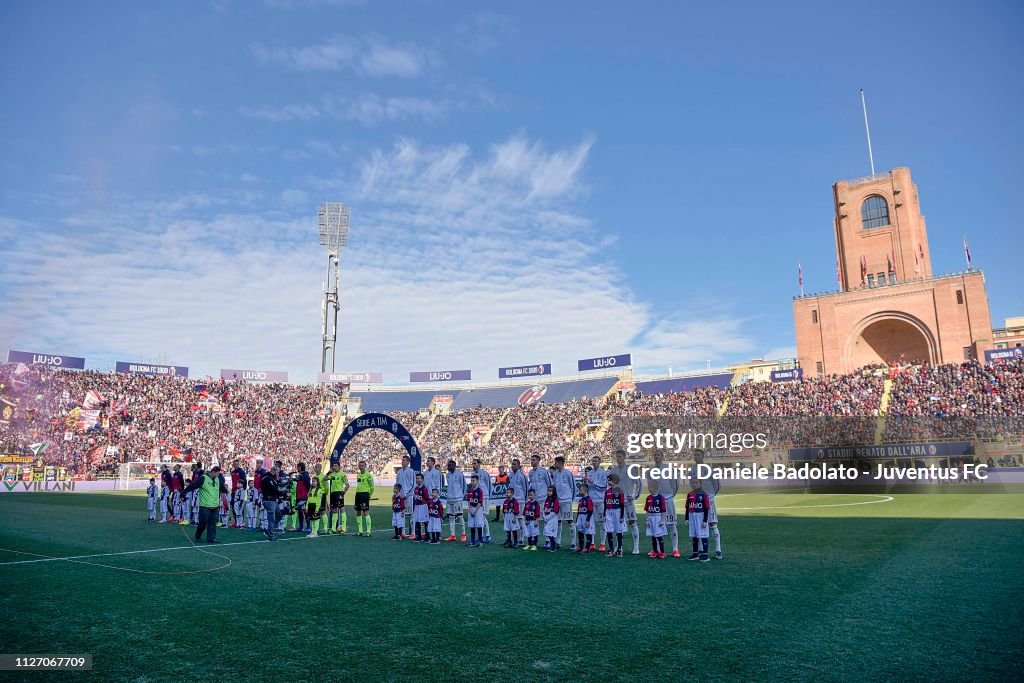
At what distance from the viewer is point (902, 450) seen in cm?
3294

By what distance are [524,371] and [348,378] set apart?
72.5 feet

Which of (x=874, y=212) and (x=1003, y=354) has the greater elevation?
(x=874, y=212)

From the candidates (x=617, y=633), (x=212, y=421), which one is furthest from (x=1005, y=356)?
(x=212, y=421)

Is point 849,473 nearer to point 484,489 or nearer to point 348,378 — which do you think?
Answer: point 484,489

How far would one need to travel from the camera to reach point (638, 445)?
4556cm

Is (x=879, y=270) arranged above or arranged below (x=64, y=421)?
above

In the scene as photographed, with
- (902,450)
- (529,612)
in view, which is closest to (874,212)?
(902,450)

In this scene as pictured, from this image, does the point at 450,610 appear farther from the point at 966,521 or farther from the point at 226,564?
the point at 966,521

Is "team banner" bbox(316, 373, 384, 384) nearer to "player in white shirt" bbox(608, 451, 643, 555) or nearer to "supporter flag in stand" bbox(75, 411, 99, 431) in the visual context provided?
"supporter flag in stand" bbox(75, 411, 99, 431)

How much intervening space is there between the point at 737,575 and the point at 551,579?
330 centimetres

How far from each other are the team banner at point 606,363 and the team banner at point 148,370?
4539cm

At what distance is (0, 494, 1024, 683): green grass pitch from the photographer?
19.7 ft

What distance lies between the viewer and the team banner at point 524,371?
76.5 metres

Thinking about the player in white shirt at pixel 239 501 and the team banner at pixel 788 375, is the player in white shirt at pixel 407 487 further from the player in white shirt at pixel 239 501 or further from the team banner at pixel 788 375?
the team banner at pixel 788 375
